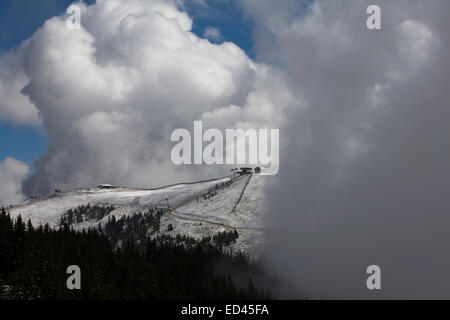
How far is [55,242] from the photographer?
176m
